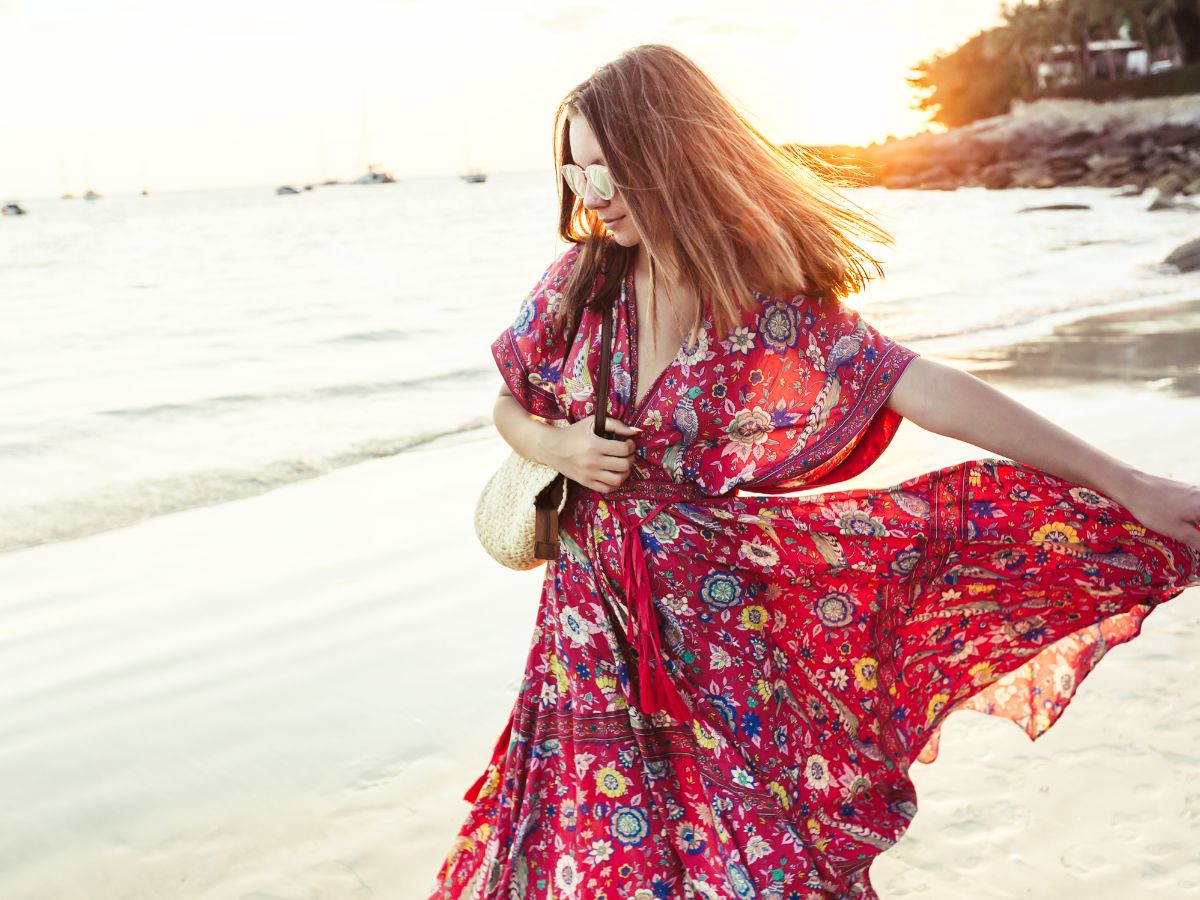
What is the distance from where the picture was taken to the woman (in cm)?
197

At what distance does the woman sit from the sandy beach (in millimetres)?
774

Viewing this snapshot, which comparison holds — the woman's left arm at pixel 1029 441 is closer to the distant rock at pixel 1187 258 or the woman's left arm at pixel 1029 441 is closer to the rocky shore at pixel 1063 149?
the distant rock at pixel 1187 258

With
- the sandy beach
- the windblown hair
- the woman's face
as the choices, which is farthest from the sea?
the woman's face

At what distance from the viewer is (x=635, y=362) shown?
2.07 meters

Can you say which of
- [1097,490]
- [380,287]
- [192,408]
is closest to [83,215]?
[380,287]

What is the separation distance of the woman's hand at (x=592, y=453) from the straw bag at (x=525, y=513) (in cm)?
7

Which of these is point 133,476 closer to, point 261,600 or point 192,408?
point 192,408

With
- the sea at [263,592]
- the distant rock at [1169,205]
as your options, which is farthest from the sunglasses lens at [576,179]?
the distant rock at [1169,205]

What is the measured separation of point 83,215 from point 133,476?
2440 inches

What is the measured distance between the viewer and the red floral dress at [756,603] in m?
2.04

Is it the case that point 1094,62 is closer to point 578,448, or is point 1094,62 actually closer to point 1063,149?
point 1063,149

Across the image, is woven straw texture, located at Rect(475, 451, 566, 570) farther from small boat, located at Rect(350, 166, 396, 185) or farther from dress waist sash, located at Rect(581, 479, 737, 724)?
small boat, located at Rect(350, 166, 396, 185)

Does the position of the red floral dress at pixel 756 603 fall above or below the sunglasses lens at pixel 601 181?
below

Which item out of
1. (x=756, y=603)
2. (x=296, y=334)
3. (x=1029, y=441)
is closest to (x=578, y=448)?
(x=756, y=603)
